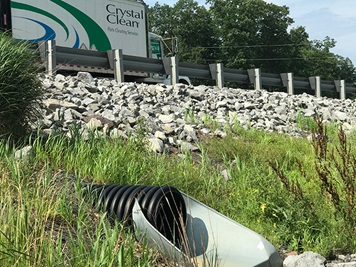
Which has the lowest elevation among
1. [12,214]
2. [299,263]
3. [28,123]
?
[299,263]

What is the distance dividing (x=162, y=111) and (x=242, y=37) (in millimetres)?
47215

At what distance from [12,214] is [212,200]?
2.49m

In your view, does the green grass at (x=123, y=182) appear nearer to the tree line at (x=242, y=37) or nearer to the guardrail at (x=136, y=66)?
the guardrail at (x=136, y=66)

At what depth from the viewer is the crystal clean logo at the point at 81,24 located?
1691cm

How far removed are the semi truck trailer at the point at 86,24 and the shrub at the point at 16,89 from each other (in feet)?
30.0

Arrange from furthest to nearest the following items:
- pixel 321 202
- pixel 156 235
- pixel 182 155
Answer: pixel 182 155 → pixel 321 202 → pixel 156 235

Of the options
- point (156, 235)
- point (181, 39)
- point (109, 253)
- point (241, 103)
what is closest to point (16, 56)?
point (156, 235)

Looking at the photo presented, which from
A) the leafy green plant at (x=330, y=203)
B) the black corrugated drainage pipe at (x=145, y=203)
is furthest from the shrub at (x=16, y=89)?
the leafy green plant at (x=330, y=203)

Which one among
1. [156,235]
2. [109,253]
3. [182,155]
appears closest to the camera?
[109,253]

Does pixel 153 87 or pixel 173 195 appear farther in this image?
pixel 153 87

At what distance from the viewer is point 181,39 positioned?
2227 inches

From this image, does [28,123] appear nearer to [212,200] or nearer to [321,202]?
[212,200]

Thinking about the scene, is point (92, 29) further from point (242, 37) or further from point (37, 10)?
point (242, 37)

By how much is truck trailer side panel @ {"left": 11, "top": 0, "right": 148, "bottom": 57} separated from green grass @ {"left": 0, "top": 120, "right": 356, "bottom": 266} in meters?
10.6
